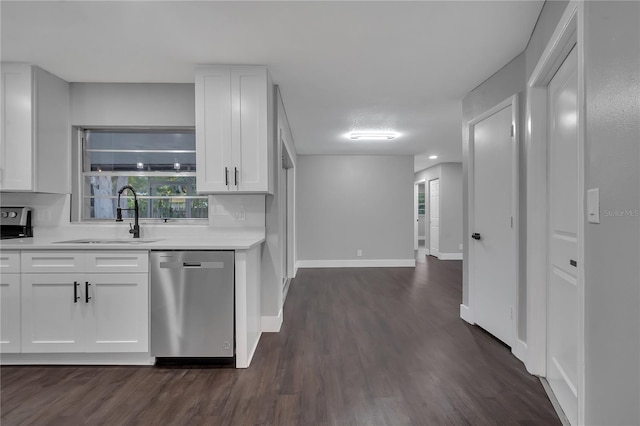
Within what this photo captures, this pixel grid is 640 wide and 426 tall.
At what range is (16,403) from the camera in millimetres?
1964

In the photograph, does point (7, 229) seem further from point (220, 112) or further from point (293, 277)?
point (293, 277)

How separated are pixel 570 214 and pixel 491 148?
124 cm

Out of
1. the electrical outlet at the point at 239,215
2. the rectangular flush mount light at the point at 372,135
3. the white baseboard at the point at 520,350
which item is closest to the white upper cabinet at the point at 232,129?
the electrical outlet at the point at 239,215

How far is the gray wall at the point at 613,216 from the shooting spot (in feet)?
3.22

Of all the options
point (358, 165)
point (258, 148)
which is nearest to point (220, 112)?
point (258, 148)

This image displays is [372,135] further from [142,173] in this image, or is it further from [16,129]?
[16,129]

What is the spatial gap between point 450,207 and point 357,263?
3020mm

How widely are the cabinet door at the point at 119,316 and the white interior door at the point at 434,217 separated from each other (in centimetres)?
713

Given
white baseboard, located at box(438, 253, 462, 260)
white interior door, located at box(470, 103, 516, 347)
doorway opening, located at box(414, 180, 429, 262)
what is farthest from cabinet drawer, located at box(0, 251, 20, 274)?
doorway opening, located at box(414, 180, 429, 262)

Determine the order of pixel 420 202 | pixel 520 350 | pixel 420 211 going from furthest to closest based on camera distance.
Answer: pixel 420 211
pixel 420 202
pixel 520 350

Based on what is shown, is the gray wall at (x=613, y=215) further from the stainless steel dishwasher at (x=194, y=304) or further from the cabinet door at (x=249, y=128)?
the cabinet door at (x=249, y=128)

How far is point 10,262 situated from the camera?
2420 millimetres

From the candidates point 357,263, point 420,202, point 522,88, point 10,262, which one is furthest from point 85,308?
point 420,202

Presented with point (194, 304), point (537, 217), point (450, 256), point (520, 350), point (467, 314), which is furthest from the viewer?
point (450, 256)
